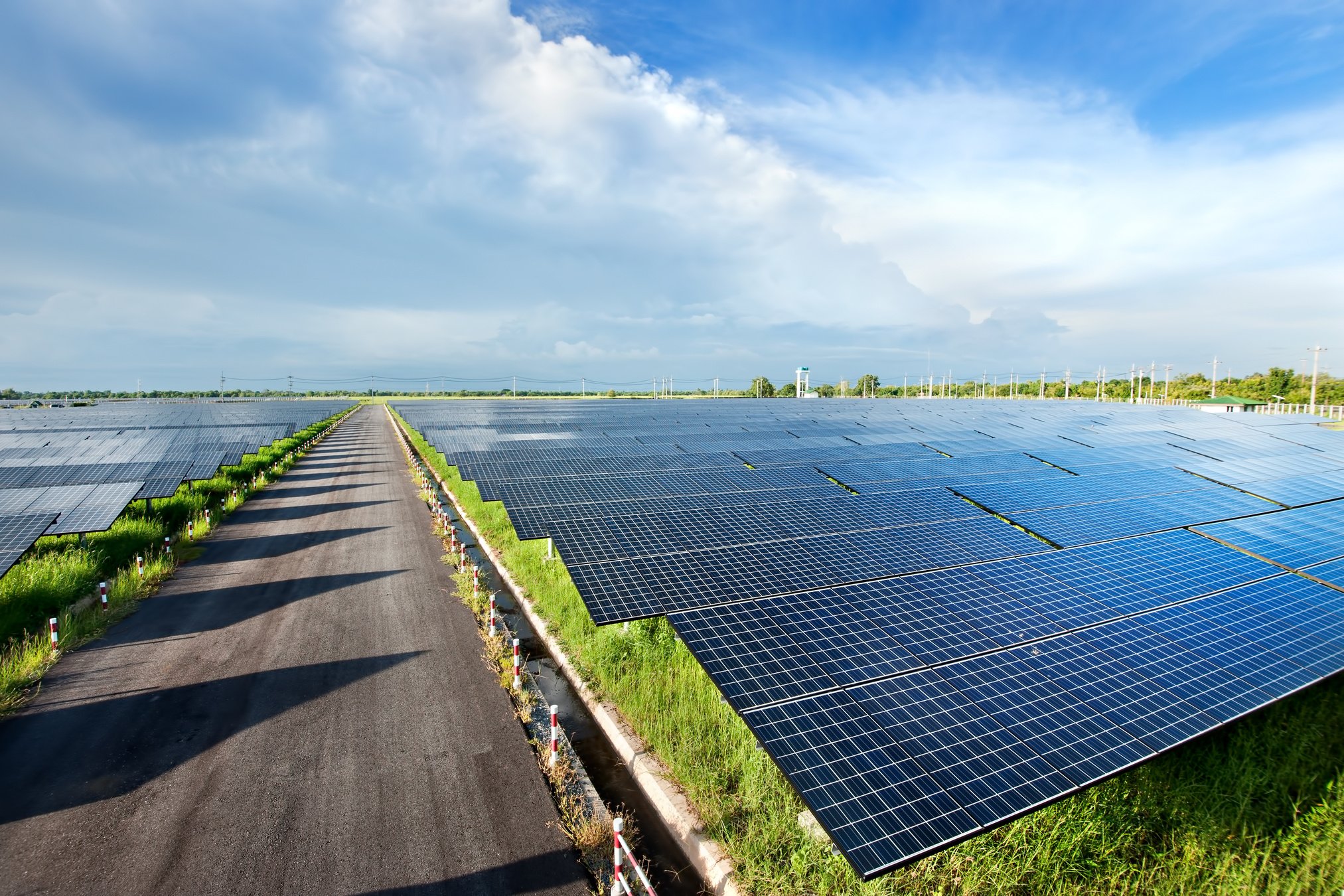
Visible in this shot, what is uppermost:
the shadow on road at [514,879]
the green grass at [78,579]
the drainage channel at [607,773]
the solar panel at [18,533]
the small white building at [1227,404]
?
the solar panel at [18,533]

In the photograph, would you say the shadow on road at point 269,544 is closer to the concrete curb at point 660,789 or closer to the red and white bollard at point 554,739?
the concrete curb at point 660,789

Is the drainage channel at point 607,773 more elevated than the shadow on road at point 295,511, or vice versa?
the shadow on road at point 295,511

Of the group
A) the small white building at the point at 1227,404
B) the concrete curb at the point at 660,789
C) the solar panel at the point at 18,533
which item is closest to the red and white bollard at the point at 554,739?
the concrete curb at the point at 660,789

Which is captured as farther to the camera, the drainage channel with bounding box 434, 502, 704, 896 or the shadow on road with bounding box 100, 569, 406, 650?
the shadow on road with bounding box 100, 569, 406, 650

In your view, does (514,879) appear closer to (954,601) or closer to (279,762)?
(279,762)

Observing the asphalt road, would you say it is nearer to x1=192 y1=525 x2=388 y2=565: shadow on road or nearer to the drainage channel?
the drainage channel

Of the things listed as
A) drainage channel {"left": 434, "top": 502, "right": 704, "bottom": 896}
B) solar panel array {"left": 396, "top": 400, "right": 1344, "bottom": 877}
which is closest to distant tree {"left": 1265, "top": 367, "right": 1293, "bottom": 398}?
solar panel array {"left": 396, "top": 400, "right": 1344, "bottom": 877}

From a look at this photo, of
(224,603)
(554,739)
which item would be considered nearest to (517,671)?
(554,739)
